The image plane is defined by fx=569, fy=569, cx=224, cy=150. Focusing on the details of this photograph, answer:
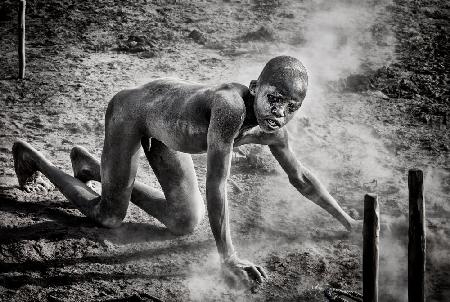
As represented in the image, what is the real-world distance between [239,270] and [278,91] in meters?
1.28

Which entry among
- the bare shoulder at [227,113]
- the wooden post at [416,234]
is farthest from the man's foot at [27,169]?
the wooden post at [416,234]

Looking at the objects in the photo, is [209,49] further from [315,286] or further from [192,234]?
[315,286]

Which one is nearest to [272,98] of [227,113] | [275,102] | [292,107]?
[275,102]

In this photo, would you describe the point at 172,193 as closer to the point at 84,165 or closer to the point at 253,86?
the point at 84,165

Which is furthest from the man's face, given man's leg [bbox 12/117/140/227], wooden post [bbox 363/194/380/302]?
man's leg [bbox 12/117/140/227]

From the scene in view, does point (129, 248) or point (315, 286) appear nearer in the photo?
point (315, 286)

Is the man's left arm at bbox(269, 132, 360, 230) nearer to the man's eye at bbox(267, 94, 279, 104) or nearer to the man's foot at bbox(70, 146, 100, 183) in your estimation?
the man's eye at bbox(267, 94, 279, 104)

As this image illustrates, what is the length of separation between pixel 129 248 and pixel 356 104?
13.2 ft

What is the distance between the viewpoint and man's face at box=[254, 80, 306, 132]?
3.54m

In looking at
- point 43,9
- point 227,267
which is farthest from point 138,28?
point 227,267

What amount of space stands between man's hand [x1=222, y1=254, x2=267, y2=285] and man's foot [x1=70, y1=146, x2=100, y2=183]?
1.61m

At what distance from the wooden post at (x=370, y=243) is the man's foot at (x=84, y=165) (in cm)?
256

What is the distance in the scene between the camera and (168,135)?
13.4ft

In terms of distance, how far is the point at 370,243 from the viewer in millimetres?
3203
